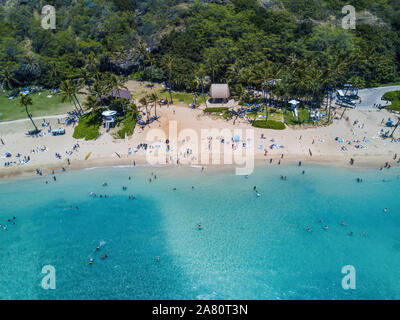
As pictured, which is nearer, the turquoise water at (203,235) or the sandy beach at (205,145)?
the turquoise water at (203,235)

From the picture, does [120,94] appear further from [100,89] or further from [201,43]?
[201,43]

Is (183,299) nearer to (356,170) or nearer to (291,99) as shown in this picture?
(356,170)

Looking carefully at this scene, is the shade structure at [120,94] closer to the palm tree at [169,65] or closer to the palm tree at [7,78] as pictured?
the palm tree at [169,65]

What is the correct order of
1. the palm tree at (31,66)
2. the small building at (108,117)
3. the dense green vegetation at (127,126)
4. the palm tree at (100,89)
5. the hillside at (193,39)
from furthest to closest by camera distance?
the palm tree at (31,66) < the hillside at (193,39) < the palm tree at (100,89) < the small building at (108,117) < the dense green vegetation at (127,126)

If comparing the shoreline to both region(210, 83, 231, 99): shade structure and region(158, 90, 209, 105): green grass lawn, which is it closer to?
region(210, 83, 231, 99): shade structure

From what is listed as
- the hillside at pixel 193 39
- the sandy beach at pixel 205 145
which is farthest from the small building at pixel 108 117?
the hillside at pixel 193 39

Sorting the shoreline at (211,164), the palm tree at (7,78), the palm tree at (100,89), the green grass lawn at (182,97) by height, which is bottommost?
the shoreline at (211,164)
